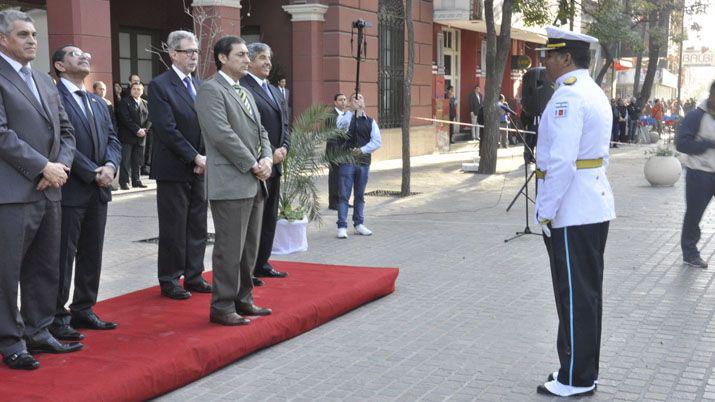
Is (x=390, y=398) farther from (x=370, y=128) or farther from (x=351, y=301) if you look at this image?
(x=370, y=128)

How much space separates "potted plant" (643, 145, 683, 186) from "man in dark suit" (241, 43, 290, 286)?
11.1 m

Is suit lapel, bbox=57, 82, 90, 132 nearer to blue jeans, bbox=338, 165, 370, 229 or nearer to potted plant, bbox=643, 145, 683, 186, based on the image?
blue jeans, bbox=338, 165, 370, 229

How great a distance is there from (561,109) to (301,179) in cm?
530

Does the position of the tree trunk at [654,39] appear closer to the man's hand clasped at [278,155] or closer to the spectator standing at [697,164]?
the spectator standing at [697,164]

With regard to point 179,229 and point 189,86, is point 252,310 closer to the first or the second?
point 179,229

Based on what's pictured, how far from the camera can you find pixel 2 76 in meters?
5.02

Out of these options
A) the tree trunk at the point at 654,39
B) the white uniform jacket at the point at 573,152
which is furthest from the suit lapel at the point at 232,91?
the tree trunk at the point at 654,39

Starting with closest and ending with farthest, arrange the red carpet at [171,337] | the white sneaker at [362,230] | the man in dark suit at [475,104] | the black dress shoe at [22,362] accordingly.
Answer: the red carpet at [171,337]
the black dress shoe at [22,362]
the white sneaker at [362,230]
the man in dark suit at [475,104]

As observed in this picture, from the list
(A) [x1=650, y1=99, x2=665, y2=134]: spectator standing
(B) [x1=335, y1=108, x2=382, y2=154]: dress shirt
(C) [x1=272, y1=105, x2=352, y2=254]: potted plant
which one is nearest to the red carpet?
(C) [x1=272, y1=105, x2=352, y2=254]: potted plant

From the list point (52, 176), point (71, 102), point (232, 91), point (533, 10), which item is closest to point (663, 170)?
point (533, 10)

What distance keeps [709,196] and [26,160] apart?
6.54 metres

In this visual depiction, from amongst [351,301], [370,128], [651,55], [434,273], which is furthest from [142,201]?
[651,55]

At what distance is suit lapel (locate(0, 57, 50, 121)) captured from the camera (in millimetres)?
5047

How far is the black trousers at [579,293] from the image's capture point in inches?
201
